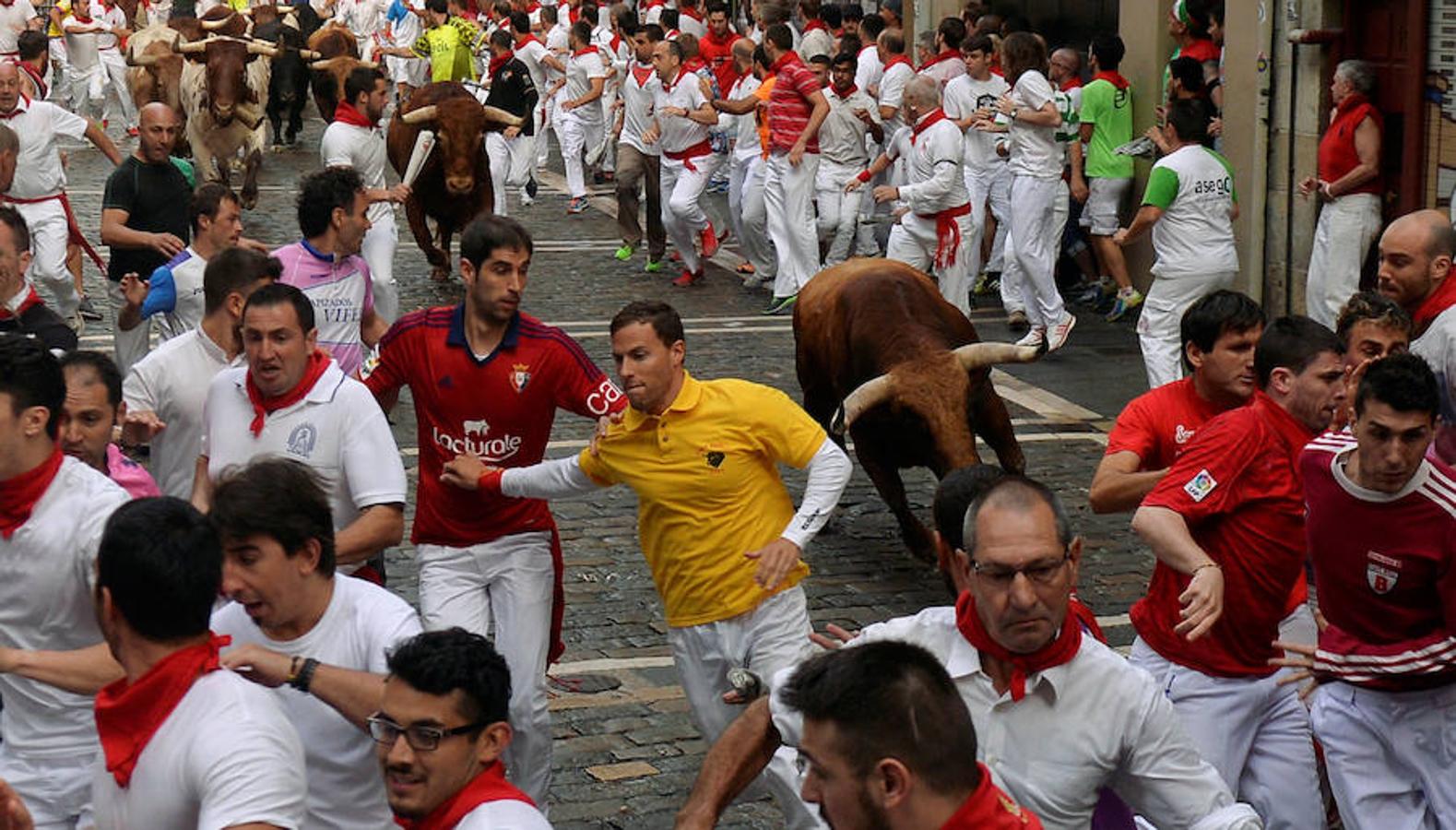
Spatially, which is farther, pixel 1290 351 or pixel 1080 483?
pixel 1080 483

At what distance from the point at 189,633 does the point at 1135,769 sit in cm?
205

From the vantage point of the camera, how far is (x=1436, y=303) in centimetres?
815

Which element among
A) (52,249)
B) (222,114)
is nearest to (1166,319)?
(52,249)

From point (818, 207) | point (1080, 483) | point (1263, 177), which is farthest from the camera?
point (818, 207)

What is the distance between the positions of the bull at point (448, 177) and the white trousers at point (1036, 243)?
5413 mm

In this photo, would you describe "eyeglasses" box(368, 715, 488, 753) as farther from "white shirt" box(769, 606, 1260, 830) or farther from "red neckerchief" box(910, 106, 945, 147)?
"red neckerchief" box(910, 106, 945, 147)

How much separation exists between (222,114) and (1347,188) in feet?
49.3

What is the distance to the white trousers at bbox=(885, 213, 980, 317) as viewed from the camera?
53.7 ft

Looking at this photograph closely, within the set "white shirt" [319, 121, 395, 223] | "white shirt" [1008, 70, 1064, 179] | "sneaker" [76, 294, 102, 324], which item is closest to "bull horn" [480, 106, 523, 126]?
"white shirt" [319, 121, 395, 223]

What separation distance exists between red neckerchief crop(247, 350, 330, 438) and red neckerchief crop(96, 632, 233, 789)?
2553mm

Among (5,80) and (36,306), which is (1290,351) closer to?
(36,306)

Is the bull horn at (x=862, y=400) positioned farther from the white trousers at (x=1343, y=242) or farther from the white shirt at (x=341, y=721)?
the white shirt at (x=341, y=721)

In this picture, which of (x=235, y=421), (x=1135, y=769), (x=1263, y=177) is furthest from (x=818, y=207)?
(x=1135, y=769)

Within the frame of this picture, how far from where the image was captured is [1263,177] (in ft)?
53.3
